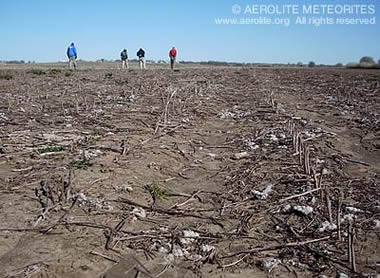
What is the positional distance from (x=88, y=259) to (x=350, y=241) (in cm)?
265

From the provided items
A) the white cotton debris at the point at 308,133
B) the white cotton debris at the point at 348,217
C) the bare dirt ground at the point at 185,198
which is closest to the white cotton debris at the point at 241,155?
the bare dirt ground at the point at 185,198

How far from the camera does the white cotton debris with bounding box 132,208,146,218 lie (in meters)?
4.74

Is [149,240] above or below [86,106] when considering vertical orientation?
below

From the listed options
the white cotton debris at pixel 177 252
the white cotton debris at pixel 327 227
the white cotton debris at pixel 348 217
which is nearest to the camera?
the white cotton debris at pixel 177 252

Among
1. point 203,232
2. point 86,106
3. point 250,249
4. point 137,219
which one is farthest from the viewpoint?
point 86,106

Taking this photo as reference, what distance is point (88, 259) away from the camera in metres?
3.78

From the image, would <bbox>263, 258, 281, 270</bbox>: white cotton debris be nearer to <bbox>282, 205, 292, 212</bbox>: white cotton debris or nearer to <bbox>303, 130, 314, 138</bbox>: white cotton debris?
<bbox>282, 205, 292, 212</bbox>: white cotton debris

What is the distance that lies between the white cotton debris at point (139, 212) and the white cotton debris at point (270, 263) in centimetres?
165

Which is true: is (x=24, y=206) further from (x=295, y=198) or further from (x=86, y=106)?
(x=86, y=106)

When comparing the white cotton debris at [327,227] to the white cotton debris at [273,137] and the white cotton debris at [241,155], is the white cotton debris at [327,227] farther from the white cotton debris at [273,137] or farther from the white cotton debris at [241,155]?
the white cotton debris at [273,137]

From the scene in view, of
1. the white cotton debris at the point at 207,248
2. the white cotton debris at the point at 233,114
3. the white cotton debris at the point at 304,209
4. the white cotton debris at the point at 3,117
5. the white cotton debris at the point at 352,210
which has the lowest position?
the white cotton debris at the point at 207,248

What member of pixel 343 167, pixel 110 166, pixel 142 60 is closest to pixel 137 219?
pixel 110 166

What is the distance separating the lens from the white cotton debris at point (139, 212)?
4.74 metres

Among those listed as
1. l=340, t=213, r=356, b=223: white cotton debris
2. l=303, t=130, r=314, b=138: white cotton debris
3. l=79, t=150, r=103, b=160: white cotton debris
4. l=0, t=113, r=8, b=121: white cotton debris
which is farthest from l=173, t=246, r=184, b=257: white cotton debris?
l=0, t=113, r=8, b=121: white cotton debris
